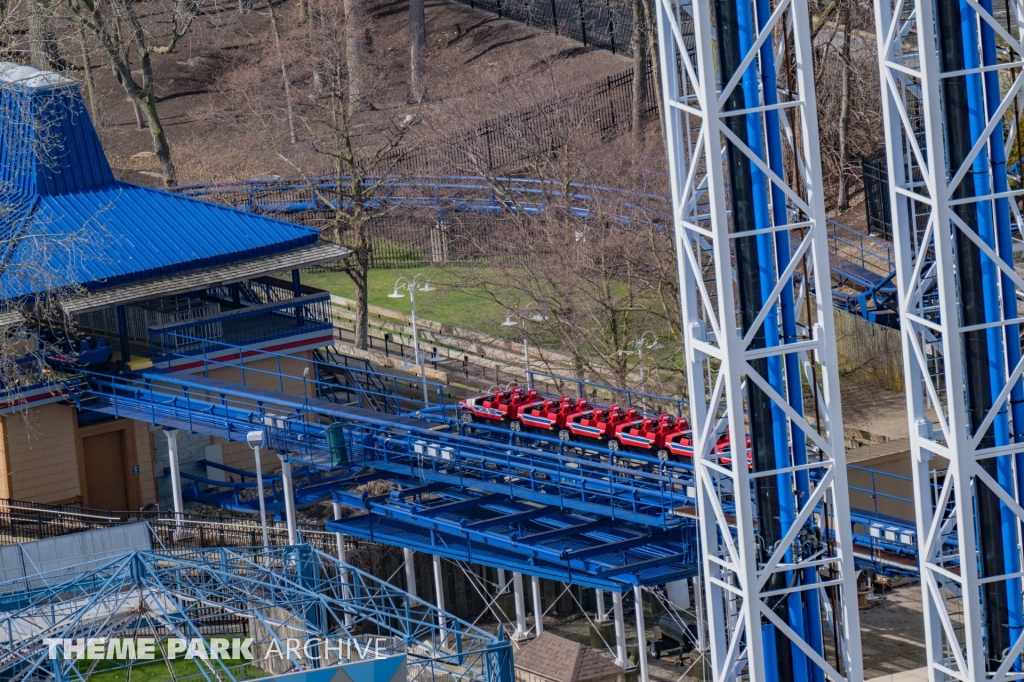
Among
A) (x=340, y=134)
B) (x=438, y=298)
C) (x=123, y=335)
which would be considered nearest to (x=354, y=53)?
(x=438, y=298)

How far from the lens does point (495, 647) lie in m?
32.4

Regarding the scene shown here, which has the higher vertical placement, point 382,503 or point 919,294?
point 919,294

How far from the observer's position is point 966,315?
24.1 meters

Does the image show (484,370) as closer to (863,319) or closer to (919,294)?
(863,319)

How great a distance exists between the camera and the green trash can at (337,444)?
40594mm

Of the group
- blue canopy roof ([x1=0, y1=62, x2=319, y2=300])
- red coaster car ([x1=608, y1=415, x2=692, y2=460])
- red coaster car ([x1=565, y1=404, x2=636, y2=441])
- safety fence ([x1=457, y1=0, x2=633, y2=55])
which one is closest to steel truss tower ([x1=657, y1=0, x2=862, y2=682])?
red coaster car ([x1=608, y1=415, x2=692, y2=460])

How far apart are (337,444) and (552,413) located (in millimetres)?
5380

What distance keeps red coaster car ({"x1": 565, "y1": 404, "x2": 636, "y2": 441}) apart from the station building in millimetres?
9432

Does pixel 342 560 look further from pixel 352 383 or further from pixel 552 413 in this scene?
pixel 352 383

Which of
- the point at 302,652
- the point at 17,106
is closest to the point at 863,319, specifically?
the point at 302,652

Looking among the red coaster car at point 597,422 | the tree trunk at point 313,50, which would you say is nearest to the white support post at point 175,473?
the red coaster car at point 597,422

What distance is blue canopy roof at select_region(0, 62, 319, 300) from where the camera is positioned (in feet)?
154

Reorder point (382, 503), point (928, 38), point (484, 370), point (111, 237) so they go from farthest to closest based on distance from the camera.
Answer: point (484, 370) < point (111, 237) < point (382, 503) < point (928, 38)

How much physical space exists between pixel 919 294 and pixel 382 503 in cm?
1934
